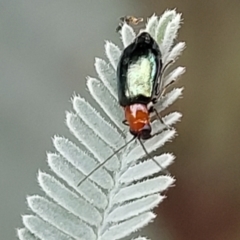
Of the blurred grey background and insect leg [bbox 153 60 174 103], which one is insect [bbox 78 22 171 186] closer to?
insect leg [bbox 153 60 174 103]

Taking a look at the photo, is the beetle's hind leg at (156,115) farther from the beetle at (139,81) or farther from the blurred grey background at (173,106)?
the blurred grey background at (173,106)

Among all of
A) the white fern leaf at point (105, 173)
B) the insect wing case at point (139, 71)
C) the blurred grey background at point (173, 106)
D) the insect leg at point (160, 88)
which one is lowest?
the white fern leaf at point (105, 173)

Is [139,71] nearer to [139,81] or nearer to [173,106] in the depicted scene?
[139,81]

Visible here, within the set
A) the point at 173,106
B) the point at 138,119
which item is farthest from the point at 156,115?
the point at 173,106

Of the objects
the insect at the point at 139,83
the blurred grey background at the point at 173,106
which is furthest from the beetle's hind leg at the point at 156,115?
the blurred grey background at the point at 173,106

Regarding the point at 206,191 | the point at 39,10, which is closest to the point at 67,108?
the point at 39,10

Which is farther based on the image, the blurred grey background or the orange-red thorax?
the blurred grey background

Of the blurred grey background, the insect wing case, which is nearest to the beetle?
the insect wing case
